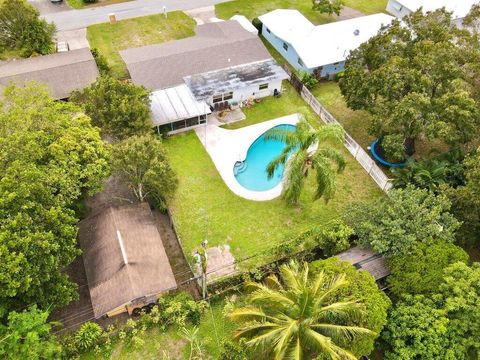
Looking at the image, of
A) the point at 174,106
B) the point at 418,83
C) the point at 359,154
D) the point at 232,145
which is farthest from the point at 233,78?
the point at 418,83

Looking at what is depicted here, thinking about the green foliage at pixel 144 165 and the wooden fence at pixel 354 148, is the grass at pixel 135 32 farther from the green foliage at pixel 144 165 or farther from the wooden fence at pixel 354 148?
the green foliage at pixel 144 165

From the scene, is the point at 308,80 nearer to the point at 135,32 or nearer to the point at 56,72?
the point at 135,32

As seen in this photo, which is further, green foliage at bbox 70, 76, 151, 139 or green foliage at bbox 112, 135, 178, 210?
green foliage at bbox 70, 76, 151, 139

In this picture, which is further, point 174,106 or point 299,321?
point 174,106

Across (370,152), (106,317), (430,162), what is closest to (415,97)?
(430,162)

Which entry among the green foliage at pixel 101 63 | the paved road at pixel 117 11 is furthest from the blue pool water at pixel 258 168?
the paved road at pixel 117 11

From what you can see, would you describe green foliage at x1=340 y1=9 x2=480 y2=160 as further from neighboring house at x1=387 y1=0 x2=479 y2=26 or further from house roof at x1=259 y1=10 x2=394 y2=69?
neighboring house at x1=387 y1=0 x2=479 y2=26

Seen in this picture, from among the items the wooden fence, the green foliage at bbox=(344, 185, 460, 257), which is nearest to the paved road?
the wooden fence
